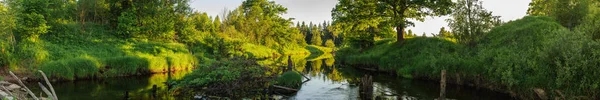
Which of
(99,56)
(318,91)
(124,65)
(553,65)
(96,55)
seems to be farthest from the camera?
(96,55)

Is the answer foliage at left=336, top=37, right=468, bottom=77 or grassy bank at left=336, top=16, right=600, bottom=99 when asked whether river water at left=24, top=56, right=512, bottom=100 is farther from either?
foliage at left=336, top=37, right=468, bottom=77

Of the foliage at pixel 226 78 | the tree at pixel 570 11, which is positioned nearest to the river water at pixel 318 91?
the foliage at pixel 226 78

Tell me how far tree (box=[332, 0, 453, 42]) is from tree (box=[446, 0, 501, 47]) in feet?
41.0

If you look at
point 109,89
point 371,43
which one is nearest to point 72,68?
point 109,89

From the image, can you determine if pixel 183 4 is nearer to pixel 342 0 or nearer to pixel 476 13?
pixel 342 0

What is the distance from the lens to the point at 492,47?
28.5 metres

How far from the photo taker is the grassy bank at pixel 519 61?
15875 millimetres

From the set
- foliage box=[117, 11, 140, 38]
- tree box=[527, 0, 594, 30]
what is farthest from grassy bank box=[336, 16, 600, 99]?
foliage box=[117, 11, 140, 38]

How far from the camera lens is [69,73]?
28.6 meters

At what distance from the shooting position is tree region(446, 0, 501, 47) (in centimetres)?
2845

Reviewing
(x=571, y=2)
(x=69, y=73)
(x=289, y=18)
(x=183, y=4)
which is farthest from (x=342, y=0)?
(x=289, y=18)

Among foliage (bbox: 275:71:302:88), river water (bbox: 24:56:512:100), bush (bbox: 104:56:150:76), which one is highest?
bush (bbox: 104:56:150:76)

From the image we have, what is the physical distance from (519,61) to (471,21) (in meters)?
9.69

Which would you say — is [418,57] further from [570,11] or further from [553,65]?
[553,65]
